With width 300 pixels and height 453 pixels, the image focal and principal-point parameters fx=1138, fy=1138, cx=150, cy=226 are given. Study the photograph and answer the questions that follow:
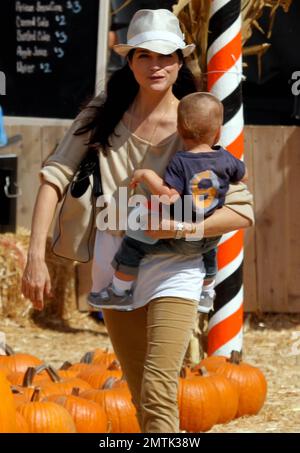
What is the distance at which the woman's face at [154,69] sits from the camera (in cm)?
432

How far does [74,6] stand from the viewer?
33.4ft

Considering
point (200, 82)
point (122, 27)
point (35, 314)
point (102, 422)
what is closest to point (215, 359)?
point (102, 422)

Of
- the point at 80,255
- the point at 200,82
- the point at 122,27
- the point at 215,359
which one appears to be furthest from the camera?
the point at 122,27

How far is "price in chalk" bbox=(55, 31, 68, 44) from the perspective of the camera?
1023cm

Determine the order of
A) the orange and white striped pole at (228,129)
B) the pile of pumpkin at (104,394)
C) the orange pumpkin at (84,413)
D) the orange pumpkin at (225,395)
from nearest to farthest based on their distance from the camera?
the pile of pumpkin at (104,394)
the orange pumpkin at (84,413)
the orange pumpkin at (225,395)
the orange and white striped pole at (228,129)

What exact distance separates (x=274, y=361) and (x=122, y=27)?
156 inches

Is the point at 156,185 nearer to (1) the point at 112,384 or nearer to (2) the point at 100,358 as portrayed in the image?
(1) the point at 112,384

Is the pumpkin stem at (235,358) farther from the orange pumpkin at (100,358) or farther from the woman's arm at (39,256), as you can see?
the woman's arm at (39,256)

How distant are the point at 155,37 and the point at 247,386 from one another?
2.59m

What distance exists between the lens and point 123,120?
4.46 m

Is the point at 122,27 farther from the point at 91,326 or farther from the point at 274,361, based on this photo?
the point at 274,361

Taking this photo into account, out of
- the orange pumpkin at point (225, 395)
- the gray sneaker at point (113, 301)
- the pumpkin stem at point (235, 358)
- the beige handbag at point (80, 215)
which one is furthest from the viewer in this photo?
the pumpkin stem at point (235, 358)

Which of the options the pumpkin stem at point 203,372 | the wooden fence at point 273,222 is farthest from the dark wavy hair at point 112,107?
the wooden fence at point 273,222

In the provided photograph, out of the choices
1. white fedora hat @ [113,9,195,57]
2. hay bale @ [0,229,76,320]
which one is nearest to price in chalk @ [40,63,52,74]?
hay bale @ [0,229,76,320]
